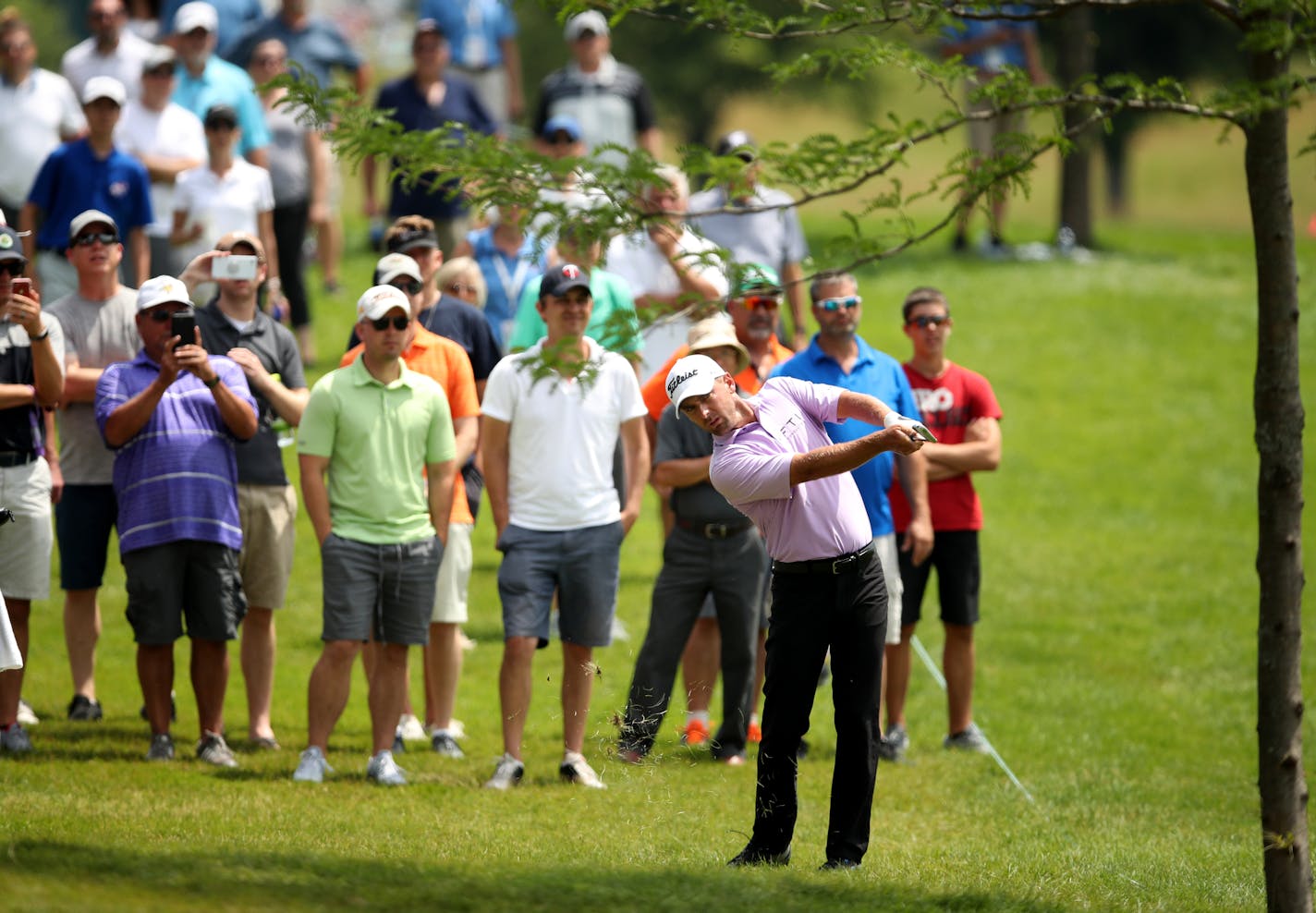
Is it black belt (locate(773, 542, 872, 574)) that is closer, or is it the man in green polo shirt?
black belt (locate(773, 542, 872, 574))

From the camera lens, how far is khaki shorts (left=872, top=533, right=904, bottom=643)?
32.7 feet

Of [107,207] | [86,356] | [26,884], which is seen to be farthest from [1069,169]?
[26,884]

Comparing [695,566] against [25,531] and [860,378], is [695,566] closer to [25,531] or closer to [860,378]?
[860,378]

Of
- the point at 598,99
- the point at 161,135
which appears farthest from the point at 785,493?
the point at 598,99

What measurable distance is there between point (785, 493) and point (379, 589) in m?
2.70

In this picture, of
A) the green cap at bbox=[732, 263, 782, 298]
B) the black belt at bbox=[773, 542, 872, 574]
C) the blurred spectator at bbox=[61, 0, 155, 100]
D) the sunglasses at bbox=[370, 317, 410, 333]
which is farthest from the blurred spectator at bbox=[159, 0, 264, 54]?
the green cap at bbox=[732, 263, 782, 298]

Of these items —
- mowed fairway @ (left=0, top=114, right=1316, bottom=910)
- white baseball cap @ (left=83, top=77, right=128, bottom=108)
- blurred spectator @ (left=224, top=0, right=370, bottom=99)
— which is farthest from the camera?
blurred spectator @ (left=224, top=0, right=370, bottom=99)

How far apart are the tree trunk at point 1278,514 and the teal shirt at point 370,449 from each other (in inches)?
170

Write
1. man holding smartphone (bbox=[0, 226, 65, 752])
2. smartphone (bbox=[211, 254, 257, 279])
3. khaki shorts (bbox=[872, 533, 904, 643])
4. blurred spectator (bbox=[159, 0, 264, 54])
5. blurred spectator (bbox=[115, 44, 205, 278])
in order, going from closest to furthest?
man holding smartphone (bbox=[0, 226, 65, 752]) → smartphone (bbox=[211, 254, 257, 279]) → khaki shorts (bbox=[872, 533, 904, 643]) → blurred spectator (bbox=[115, 44, 205, 278]) → blurred spectator (bbox=[159, 0, 264, 54])

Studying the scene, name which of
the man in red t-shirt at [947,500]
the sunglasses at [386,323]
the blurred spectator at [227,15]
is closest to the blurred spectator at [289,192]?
the blurred spectator at [227,15]

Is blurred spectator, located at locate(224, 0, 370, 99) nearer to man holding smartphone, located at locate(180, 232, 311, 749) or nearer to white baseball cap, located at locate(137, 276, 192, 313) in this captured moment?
man holding smartphone, located at locate(180, 232, 311, 749)

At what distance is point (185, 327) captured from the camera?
346 inches

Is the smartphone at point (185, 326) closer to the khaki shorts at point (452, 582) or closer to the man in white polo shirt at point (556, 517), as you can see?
the man in white polo shirt at point (556, 517)

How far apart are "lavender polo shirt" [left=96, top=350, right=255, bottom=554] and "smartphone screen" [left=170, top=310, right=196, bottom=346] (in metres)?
0.33
